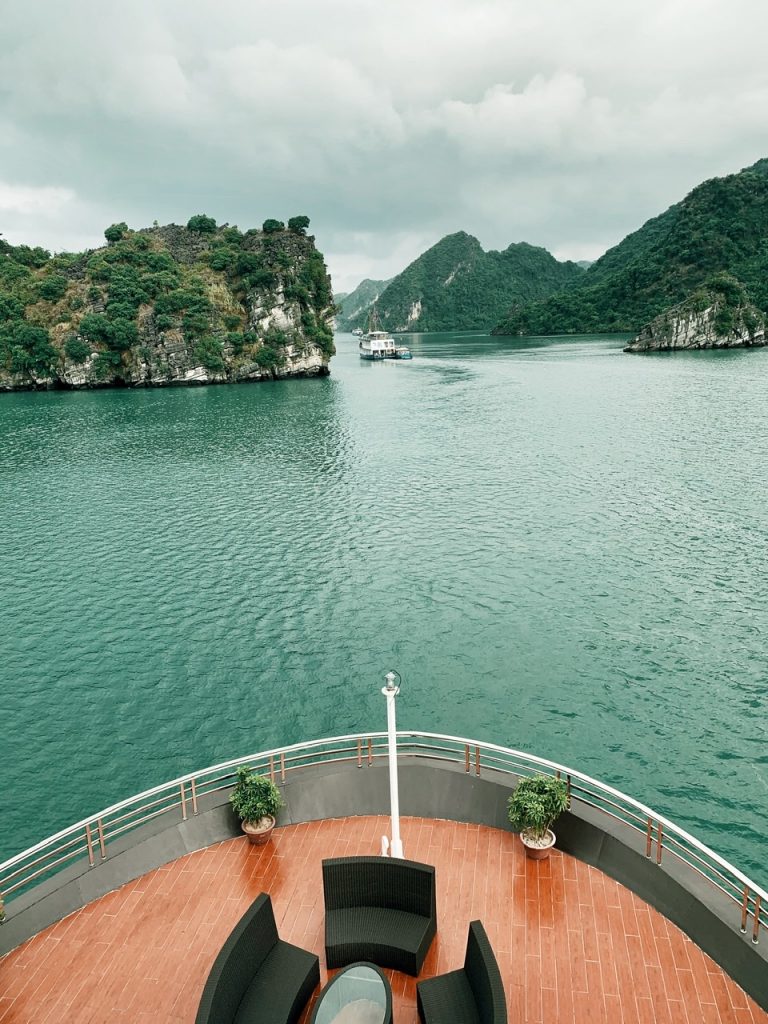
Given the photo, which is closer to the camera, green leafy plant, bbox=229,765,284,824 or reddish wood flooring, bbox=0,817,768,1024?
reddish wood flooring, bbox=0,817,768,1024

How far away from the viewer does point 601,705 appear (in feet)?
71.3

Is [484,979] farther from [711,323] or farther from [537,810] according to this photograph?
[711,323]

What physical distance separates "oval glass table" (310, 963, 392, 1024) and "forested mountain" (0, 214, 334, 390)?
397 feet

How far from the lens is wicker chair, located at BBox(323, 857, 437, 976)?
340 inches

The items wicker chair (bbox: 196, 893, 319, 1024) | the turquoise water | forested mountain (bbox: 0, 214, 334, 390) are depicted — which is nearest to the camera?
wicker chair (bbox: 196, 893, 319, 1024)

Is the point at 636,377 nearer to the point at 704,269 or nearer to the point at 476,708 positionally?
the point at 476,708

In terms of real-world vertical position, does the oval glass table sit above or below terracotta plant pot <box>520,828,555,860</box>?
above

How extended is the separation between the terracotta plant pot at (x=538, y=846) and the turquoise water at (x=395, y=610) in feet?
28.2

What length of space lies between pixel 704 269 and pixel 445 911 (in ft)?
741

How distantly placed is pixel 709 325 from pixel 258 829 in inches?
6761

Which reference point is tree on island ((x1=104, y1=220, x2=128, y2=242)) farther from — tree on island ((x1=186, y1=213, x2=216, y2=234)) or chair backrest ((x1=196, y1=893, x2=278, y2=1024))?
chair backrest ((x1=196, y1=893, x2=278, y2=1024))

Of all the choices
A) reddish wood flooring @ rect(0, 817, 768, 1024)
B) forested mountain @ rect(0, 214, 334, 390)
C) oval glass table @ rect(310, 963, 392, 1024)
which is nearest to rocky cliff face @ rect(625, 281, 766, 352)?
forested mountain @ rect(0, 214, 334, 390)

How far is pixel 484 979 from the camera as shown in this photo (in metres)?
7.42

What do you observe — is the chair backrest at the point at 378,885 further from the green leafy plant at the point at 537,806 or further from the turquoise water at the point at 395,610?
the turquoise water at the point at 395,610
